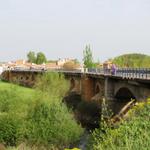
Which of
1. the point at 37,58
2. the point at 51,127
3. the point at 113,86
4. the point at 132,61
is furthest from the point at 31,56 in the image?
the point at 51,127

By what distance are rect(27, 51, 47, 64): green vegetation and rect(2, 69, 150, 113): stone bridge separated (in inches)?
4090

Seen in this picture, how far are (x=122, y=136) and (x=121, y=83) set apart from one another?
3173 centimetres

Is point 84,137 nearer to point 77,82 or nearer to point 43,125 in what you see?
point 43,125

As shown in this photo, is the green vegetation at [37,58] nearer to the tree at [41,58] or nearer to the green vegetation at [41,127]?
the tree at [41,58]

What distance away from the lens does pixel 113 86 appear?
162ft

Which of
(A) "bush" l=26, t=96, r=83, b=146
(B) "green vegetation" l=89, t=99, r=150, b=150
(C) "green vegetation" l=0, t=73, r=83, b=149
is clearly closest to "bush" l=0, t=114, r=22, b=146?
(C) "green vegetation" l=0, t=73, r=83, b=149

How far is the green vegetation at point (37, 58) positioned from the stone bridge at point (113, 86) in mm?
103895

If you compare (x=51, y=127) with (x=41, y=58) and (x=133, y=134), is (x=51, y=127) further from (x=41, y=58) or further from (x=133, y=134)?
(x=41, y=58)

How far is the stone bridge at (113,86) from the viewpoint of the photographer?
120 ft

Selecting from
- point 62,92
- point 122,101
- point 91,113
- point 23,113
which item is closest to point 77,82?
point 62,92

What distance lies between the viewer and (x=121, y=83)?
45.0 meters

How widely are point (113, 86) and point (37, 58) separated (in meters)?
139

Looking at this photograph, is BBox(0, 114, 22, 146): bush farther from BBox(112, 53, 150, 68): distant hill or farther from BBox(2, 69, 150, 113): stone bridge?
BBox(112, 53, 150, 68): distant hill

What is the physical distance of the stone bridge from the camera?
1444 inches
